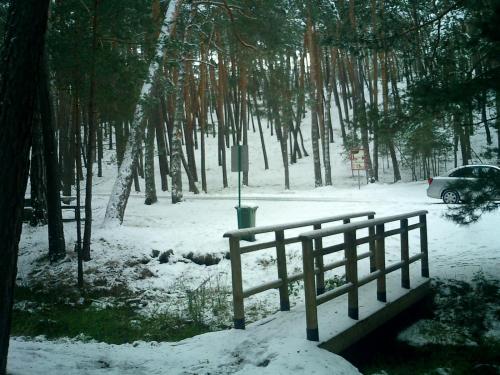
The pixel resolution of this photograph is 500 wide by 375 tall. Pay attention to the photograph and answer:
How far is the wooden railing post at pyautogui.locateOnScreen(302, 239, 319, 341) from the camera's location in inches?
196

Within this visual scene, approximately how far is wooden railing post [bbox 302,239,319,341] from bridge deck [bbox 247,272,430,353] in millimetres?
128

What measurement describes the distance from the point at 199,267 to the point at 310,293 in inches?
255

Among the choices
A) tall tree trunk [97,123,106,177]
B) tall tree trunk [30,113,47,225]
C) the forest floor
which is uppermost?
tall tree trunk [97,123,106,177]

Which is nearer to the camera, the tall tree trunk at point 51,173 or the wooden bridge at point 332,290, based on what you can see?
the wooden bridge at point 332,290

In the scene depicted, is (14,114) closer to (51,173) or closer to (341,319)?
(341,319)

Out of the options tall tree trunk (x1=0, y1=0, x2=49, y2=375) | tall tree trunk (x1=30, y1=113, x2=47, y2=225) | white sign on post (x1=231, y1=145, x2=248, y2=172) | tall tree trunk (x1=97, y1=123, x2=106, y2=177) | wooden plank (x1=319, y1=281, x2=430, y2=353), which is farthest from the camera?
tall tree trunk (x1=97, y1=123, x2=106, y2=177)

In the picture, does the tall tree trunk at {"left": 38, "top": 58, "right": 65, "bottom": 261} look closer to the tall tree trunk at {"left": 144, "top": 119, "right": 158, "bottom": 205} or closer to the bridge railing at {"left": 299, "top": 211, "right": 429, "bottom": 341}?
the bridge railing at {"left": 299, "top": 211, "right": 429, "bottom": 341}

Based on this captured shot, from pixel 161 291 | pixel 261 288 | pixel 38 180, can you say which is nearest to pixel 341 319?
pixel 261 288

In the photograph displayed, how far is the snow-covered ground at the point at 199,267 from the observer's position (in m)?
4.81

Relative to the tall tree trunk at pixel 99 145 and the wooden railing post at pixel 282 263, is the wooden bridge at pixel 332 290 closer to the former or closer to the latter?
the wooden railing post at pixel 282 263

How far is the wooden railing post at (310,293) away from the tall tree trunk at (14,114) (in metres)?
2.72

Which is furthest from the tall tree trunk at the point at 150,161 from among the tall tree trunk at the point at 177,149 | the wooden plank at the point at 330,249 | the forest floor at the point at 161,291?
the wooden plank at the point at 330,249

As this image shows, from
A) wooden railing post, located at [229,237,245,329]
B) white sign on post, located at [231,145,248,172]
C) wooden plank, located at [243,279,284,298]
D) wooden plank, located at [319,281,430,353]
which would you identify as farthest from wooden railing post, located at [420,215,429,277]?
white sign on post, located at [231,145,248,172]

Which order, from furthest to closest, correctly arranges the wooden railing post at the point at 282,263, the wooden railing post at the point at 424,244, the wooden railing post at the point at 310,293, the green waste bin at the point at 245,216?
the green waste bin at the point at 245,216 → the wooden railing post at the point at 424,244 → the wooden railing post at the point at 282,263 → the wooden railing post at the point at 310,293
